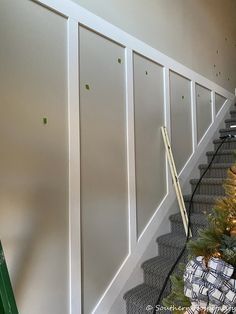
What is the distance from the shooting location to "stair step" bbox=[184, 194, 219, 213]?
2.46 meters

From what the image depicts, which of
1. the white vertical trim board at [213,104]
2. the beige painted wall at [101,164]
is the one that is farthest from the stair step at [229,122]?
the beige painted wall at [101,164]

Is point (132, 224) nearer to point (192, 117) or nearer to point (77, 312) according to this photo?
point (77, 312)

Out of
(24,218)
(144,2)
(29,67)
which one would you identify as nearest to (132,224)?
(24,218)

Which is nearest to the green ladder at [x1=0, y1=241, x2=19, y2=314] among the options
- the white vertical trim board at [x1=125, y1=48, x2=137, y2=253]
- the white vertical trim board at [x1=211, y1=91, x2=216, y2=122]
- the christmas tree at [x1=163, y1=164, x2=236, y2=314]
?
the christmas tree at [x1=163, y1=164, x2=236, y2=314]

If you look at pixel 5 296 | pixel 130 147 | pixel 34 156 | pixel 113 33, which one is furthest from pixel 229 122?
pixel 5 296

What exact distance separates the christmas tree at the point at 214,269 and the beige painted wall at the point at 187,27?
162cm

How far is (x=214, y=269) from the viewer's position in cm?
87

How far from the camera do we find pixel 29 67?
5.03 ft

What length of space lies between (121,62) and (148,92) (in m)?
0.40

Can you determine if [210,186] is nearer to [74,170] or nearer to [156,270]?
[156,270]

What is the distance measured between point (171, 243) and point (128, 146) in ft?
2.78

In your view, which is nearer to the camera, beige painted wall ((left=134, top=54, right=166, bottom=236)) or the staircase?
the staircase

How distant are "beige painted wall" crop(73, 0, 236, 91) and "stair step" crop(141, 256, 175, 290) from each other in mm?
1870

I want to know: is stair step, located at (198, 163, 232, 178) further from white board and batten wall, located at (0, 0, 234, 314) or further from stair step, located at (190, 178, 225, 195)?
white board and batten wall, located at (0, 0, 234, 314)
